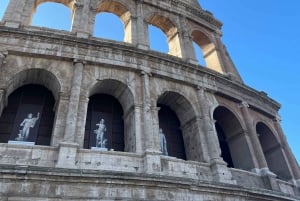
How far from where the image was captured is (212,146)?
10984 mm

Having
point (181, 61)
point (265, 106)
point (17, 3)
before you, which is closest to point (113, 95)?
point (181, 61)

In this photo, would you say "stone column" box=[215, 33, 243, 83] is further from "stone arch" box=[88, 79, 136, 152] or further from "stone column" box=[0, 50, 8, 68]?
"stone column" box=[0, 50, 8, 68]

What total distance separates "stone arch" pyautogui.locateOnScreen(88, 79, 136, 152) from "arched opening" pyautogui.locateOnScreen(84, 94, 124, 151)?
309 mm

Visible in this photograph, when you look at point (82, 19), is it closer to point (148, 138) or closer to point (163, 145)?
point (148, 138)

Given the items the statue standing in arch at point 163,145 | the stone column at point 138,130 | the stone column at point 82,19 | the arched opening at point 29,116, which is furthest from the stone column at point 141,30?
the arched opening at point 29,116

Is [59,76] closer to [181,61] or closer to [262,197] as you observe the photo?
[181,61]

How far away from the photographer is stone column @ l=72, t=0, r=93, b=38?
1203cm

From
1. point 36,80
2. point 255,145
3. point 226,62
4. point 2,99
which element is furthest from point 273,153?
point 2,99

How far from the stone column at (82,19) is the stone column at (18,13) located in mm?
1934

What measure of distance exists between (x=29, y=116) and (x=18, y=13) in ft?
16.0

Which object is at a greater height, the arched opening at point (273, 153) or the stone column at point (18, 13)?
the stone column at point (18, 13)

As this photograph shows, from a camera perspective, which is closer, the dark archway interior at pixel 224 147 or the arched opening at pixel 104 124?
the arched opening at pixel 104 124

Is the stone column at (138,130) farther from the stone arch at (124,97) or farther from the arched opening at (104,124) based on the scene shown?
the arched opening at (104,124)

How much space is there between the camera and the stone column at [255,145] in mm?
11995
